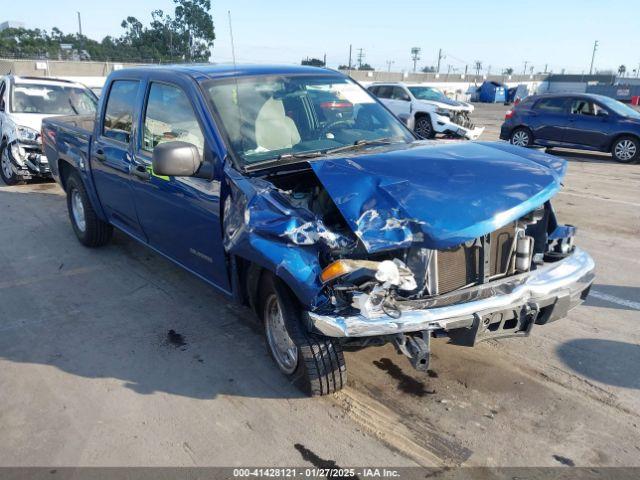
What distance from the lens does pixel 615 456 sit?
2916mm

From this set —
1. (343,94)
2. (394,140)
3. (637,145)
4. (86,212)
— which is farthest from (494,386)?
(637,145)

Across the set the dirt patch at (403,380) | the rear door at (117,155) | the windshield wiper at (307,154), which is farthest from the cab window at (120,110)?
the dirt patch at (403,380)

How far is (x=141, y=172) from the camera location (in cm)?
458

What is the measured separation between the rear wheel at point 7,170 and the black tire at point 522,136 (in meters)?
12.0

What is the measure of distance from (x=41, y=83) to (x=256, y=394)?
31.0 feet

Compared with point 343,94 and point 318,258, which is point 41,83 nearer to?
point 343,94

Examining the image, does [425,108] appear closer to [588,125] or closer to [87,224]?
[588,125]

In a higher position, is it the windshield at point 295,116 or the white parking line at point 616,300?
the windshield at point 295,116

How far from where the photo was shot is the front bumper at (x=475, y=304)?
2.88m

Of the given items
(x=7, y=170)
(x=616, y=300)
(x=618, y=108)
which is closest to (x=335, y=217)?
(x=616, y=300)

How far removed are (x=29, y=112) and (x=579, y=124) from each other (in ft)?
41.3

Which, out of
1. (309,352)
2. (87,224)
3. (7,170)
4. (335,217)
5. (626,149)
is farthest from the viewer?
(626,149)

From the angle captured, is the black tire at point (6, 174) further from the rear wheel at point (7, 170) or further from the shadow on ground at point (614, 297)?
the shadow on ground at point (614, 297)

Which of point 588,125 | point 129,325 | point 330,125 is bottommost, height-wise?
point 129,325
